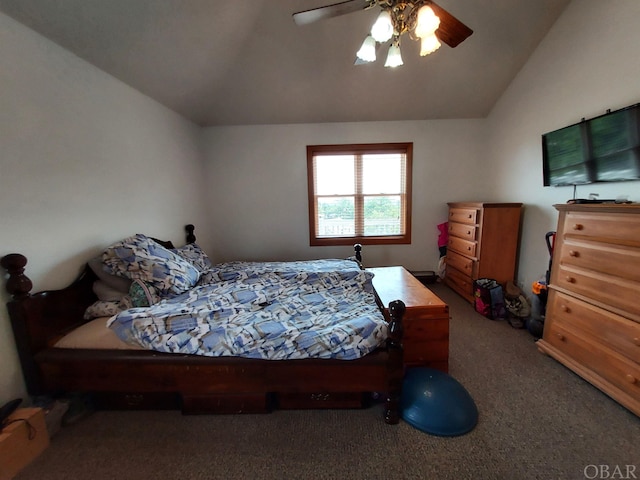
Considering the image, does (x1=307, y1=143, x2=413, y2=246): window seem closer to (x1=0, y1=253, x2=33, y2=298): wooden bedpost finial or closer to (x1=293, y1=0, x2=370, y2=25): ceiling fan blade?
(x1=293, y1=0, x2=370, y2=25): ceiling fan blade

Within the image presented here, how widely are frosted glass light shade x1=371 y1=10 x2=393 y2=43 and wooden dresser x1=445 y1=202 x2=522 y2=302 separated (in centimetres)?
213

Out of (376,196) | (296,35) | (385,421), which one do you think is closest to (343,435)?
(385,421)

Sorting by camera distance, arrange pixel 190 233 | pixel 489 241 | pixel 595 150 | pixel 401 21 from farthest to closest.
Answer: pixel 190 233, pixel 489 241, pixel 595 150, pixel 401 21

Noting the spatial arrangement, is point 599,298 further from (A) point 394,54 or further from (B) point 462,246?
(A) point 394,54

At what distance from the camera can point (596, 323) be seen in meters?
1.68

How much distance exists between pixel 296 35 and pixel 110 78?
171 centimetres

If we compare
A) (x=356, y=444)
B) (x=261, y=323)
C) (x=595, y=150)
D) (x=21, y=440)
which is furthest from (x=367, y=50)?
(x=21, y=440)

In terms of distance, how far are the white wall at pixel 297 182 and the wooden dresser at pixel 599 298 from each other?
180 centimetres

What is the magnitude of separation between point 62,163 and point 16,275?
2.50 feet

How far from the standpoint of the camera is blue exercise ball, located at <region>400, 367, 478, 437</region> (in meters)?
1.39

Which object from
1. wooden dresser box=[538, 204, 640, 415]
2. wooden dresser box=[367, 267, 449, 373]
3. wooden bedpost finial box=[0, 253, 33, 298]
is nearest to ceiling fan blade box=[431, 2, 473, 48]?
wooden dresser box=[538, 204, 640, 415]

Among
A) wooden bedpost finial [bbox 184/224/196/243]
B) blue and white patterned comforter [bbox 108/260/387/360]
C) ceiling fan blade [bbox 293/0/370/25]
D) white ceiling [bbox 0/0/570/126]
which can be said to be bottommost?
blue and white patterned comforter [bbox 108/260/387/360]

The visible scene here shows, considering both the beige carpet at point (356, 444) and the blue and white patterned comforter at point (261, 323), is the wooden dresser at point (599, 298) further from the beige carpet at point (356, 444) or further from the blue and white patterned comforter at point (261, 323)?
the blue and white patterned comforter at point (261, 323)

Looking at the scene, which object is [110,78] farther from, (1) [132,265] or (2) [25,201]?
(1) [132,265]
